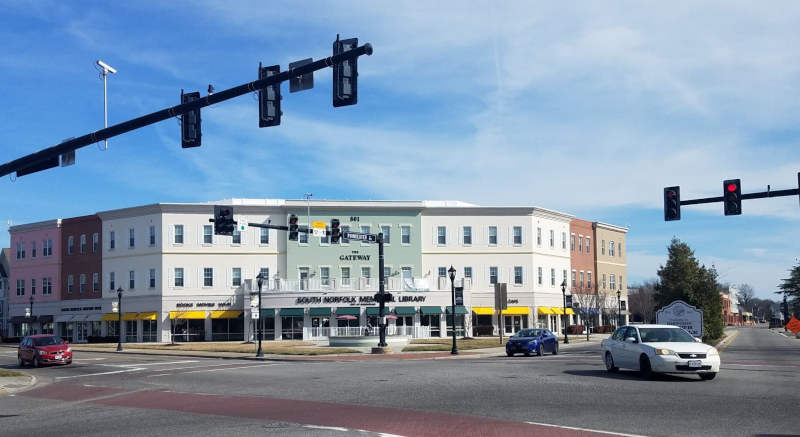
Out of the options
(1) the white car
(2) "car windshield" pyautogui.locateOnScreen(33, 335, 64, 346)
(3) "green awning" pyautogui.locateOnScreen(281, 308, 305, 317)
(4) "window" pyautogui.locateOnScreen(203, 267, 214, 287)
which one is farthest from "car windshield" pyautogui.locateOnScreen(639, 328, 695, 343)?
(4) "window" pyautogui.locateOnScreen(203, 267, 214, 287)

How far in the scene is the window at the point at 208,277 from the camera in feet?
220

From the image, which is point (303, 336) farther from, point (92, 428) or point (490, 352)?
point (92, 428)

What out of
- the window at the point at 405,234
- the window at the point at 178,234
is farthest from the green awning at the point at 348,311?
the window at the point at 178,234

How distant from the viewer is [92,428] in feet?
46.6

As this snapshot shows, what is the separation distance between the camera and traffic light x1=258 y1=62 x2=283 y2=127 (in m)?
16.3

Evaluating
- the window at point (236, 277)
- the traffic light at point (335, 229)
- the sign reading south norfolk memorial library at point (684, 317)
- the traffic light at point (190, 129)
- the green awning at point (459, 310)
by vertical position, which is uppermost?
the traffic light at point (190, 129)

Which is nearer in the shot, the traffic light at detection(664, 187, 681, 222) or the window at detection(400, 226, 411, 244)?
the traffic light at detection(664, 187, 681, 222)

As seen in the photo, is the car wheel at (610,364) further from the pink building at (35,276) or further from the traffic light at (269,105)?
the pink building at (35,276)

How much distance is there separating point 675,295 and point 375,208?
96.7 ft

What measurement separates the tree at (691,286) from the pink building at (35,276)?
179 ft

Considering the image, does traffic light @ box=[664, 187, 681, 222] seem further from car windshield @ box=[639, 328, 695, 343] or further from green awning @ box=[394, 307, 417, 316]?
green awning @ box=[394, 307, 417, 316]

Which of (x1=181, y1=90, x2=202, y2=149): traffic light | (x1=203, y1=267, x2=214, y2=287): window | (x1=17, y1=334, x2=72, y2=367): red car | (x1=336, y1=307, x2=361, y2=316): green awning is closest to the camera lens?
(x1=181, y1=90, x2=202, y2=149): traffic light

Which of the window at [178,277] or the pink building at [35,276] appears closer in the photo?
the window at [178,277]

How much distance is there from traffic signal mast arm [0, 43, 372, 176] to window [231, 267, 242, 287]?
4650 cm
